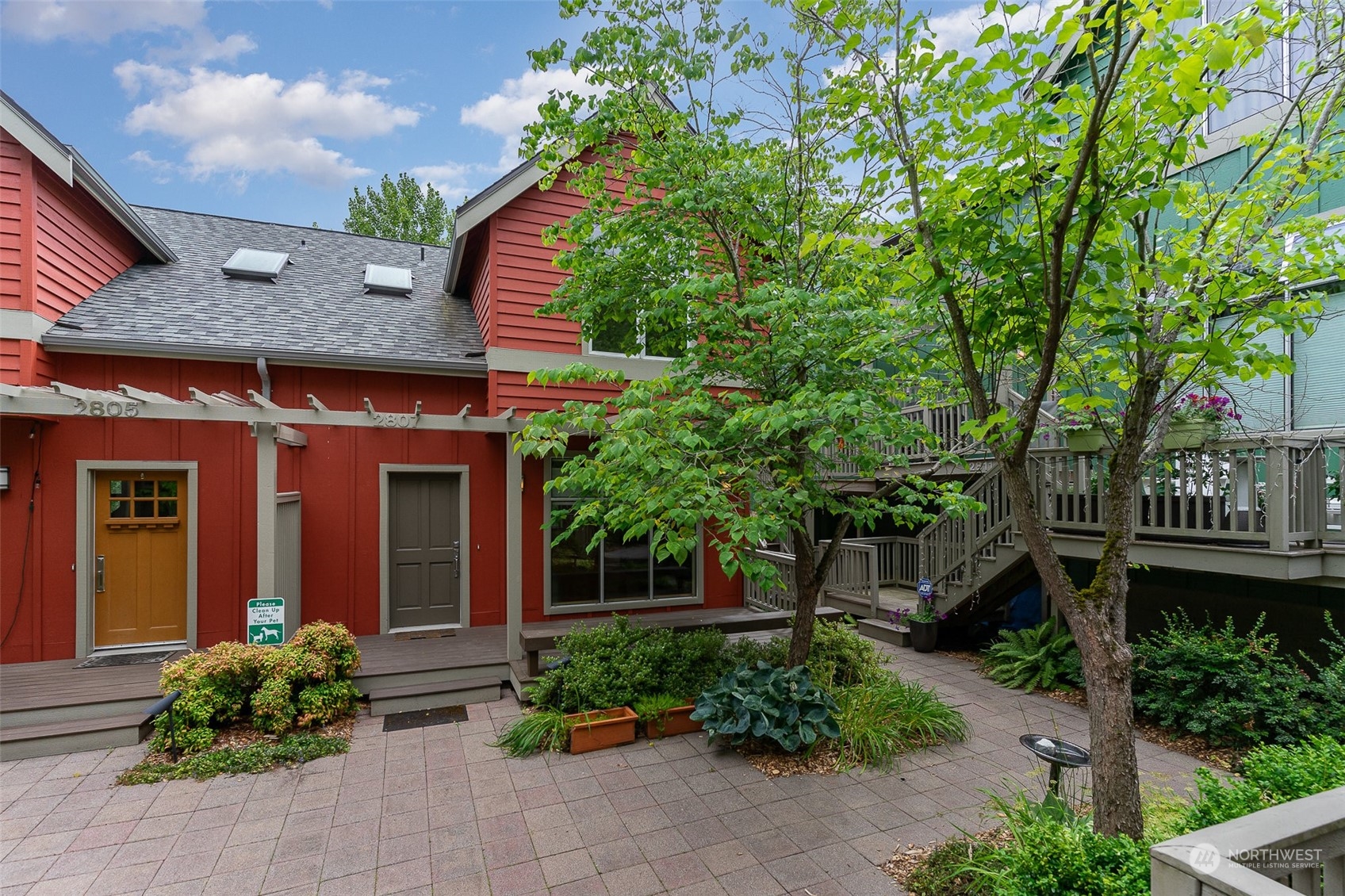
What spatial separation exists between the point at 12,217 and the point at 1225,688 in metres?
11.8

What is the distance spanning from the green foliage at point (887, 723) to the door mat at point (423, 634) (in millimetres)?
4538

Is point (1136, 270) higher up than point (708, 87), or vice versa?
point (708, 87)

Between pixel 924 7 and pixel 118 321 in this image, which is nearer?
pixel 924 7

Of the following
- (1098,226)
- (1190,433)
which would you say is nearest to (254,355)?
(1098,226)

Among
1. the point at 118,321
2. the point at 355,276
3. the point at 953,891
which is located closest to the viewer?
the point at 953,891

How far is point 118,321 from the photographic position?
21.8 feet

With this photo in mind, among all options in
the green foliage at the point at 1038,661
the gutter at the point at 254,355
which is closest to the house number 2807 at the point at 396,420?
the gutter at the point at 254,355

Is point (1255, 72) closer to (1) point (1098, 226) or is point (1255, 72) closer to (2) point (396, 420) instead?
(1) point (1098, 226)

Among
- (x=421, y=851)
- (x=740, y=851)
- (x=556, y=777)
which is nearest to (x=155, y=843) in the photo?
(x=421, y=851)

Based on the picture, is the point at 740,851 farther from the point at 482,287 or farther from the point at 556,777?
the point at 482,287

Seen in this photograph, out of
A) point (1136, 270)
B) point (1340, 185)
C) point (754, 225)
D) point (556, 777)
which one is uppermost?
point (1340, 185)

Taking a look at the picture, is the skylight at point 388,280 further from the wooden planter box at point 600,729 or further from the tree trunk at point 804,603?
the tree trunk at point 804,603

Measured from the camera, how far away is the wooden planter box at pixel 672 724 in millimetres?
5047

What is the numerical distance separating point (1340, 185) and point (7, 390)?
37.6 ft
